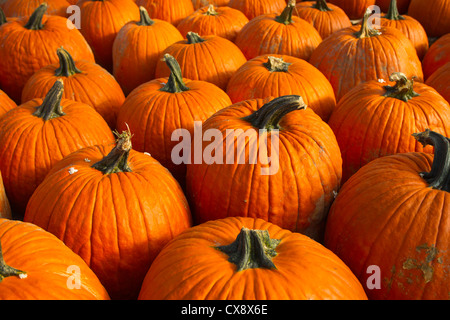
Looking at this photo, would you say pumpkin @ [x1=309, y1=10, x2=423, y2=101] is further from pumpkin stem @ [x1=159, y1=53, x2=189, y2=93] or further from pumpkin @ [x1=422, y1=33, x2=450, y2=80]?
pumpkin stem @ [x1=159, y1=53, x2=189, y2=93]

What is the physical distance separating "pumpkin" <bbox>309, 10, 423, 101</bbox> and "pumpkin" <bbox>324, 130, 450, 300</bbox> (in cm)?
128

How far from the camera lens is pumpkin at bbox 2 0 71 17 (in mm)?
4234

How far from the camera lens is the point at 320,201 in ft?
6.64

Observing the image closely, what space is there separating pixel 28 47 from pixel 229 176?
2.18 meters

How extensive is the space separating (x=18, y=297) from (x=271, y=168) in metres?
1.12

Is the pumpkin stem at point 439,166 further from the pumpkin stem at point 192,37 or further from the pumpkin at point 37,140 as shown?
the pumpkin stem at point 192,37

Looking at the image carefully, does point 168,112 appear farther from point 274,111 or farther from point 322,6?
point 322,6

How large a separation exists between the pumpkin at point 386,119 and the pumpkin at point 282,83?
0.75 feet

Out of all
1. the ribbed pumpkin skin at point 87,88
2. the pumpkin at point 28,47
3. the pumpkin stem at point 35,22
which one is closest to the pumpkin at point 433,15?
the ribbed pumpkin skin at point 87,88

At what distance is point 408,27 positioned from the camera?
A: 3.80 meters

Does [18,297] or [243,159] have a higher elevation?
[243,159]

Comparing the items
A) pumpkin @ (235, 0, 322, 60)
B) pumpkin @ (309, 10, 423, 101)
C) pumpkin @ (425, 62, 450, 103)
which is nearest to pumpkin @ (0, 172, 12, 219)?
pumpkin @ (235, 0, 322, 60)
